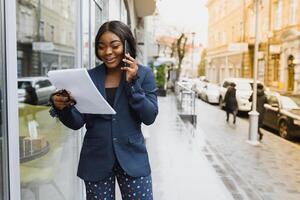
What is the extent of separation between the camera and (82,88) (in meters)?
2.00

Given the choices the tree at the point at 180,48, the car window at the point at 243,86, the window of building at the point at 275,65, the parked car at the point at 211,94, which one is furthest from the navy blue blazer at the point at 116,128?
the tree at the point at 180,48

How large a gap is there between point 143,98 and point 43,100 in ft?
4.55

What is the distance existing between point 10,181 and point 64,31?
6.22 ft

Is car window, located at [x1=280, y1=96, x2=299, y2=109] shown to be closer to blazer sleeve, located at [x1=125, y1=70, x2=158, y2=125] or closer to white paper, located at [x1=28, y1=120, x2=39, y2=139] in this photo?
white paper, located at [x1=28, y1=120, x2=39, y2=139]

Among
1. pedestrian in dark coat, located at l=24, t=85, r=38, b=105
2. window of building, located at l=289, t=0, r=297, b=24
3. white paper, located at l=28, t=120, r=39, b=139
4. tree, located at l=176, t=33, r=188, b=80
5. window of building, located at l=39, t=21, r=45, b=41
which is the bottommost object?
white paper, located at l=28, t=120, r=39, b=139

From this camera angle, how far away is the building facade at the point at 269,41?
24812 mm

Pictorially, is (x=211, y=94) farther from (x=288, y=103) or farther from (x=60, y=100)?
(x=60, y=100)

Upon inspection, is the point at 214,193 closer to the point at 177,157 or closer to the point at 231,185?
the point at 231,185

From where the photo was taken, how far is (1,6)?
6.22 ft

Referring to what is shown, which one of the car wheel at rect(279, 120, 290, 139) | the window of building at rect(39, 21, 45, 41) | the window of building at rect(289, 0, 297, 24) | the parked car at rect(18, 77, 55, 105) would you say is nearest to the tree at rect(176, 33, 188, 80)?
the window of building at rect(289, 0, 297, 24)

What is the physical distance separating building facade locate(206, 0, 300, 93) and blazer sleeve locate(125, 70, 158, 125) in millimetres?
14268

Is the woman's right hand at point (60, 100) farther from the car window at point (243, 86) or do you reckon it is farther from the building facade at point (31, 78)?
the car window at point (243, 86)

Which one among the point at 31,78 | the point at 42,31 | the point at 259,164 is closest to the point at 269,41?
the point at 259,164

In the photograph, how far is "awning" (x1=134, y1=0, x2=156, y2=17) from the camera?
12938 millimetres
